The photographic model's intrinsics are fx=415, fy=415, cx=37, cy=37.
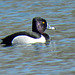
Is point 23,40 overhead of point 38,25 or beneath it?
beneath

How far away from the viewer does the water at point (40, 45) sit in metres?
9.79

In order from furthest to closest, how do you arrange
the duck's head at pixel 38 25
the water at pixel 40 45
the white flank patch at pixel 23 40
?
1. the duck's head at pixel 38 25
2. the white flank patch at pixel 23 40
3. the water at pixel 40 45

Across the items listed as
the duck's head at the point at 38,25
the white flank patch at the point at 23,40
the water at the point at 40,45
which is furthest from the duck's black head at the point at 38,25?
the white flank patch at the point at 23,40

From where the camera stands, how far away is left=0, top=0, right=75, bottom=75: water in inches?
385

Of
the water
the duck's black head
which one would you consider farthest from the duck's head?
the water

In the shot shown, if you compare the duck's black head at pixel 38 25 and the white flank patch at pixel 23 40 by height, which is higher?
the duck's black head at pixel 38 25

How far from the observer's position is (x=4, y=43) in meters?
13.0

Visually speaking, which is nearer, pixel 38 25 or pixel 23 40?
pixel 23 40

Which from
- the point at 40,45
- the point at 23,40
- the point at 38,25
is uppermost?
the point at 38,25

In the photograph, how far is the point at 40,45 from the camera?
42.2 ft

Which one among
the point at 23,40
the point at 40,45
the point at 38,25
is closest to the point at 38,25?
the point at 38,25

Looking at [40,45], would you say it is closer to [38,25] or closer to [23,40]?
[23,40]

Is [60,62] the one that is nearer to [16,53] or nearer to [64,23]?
[16,53]

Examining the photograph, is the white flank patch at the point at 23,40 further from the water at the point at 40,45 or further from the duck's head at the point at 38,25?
the duck's head at the point at 38,25
